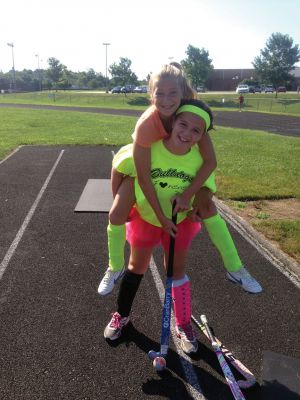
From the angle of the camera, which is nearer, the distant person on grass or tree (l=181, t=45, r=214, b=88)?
the distant person on grass

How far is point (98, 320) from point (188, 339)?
965 millimetres

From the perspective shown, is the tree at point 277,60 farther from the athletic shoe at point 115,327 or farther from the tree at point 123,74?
the athletic shoe at point 115,327

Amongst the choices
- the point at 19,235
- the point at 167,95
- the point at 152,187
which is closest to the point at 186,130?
the point at 167,95

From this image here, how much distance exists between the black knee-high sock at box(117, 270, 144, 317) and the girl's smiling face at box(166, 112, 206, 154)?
1.25 meters

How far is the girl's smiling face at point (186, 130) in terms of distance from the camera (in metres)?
2.67

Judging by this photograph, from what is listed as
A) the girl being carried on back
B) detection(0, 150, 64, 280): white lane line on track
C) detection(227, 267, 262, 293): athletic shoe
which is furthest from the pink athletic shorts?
detection(0, 150, 64, 280): white lane line on track

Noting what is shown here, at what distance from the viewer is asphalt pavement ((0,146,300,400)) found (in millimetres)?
3158

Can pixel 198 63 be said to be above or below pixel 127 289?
above

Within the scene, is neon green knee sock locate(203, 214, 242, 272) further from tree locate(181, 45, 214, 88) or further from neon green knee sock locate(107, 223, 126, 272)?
tree locate(181, 45, 214, 88)

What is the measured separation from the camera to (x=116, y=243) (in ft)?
10.4

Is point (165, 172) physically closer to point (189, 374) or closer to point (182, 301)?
point (182, 301)

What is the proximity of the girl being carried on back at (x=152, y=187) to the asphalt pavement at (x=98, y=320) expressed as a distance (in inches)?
30.1

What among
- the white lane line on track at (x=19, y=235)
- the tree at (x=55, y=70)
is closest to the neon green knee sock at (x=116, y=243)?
the white lane line on track at (x=19, y=235)

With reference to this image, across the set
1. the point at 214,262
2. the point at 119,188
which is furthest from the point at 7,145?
the point at 119,188
